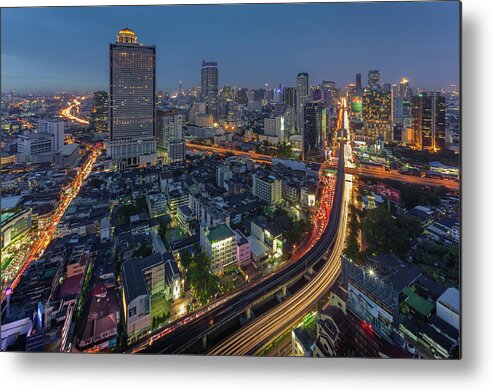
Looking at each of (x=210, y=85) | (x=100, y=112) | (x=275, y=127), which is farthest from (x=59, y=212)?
(x=275, y=127)

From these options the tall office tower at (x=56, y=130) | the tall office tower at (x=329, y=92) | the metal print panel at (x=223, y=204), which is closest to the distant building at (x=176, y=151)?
the metal print panel at (x=223, y=204)

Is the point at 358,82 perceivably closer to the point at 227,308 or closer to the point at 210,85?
the point at 210,85

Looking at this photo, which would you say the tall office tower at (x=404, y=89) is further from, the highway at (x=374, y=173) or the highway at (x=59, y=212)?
the highway at (x=59, y=212)

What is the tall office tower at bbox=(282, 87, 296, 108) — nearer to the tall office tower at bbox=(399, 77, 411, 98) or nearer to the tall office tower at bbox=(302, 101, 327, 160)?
the tall office tower at bbox=(302, 101, 327, 160)

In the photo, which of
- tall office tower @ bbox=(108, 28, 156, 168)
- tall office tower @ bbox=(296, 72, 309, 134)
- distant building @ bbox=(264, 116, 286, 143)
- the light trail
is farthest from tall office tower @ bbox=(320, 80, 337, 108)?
the light trail

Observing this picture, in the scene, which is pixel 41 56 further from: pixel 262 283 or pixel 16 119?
pixel 262 283

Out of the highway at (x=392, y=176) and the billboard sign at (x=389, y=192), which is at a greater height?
the highway at (x=392, y=176)
